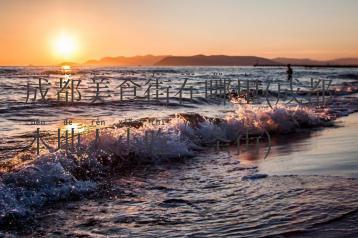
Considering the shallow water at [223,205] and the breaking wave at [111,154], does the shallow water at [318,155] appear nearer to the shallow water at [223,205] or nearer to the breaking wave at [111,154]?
the shallow water at [223,205]

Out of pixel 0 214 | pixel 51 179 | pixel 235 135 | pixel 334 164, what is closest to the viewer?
pixel 0 214

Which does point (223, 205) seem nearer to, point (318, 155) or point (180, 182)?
point (180, 182)

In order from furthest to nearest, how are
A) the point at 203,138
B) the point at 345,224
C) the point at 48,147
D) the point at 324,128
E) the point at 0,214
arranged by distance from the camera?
the point at 324,128
the point at 203,138
the point at 48,147
the point at 0,214
the point at 345,224

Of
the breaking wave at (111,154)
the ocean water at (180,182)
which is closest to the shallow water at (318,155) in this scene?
the ocean water at (180,182)

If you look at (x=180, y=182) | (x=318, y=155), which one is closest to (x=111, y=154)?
(x=180, y=182)

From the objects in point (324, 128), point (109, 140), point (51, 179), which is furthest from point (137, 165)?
point (324, 128)

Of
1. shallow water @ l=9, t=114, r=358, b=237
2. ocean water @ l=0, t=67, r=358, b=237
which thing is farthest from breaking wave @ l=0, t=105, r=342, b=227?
shallow water @ l=9, t=114, r=358, b=237

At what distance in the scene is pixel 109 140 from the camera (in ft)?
35.8

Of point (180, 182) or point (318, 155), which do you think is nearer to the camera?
point (180, 182)

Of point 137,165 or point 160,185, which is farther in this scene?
point 137,165

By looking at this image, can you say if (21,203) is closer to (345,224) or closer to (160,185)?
(160,185)

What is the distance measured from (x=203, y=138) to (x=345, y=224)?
27.8ft

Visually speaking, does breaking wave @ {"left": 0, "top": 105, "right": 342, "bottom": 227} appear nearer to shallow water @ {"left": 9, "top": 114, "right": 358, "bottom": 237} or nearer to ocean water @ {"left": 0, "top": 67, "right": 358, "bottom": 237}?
ocean water @ {"left": 0, "top": 67, "right": 358, "bottom": 237}

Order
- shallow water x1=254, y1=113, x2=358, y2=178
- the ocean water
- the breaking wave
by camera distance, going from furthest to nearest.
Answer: shallow water x1=254, y1=113, x2=358, y2=178, the breaking wave, the ocean water
